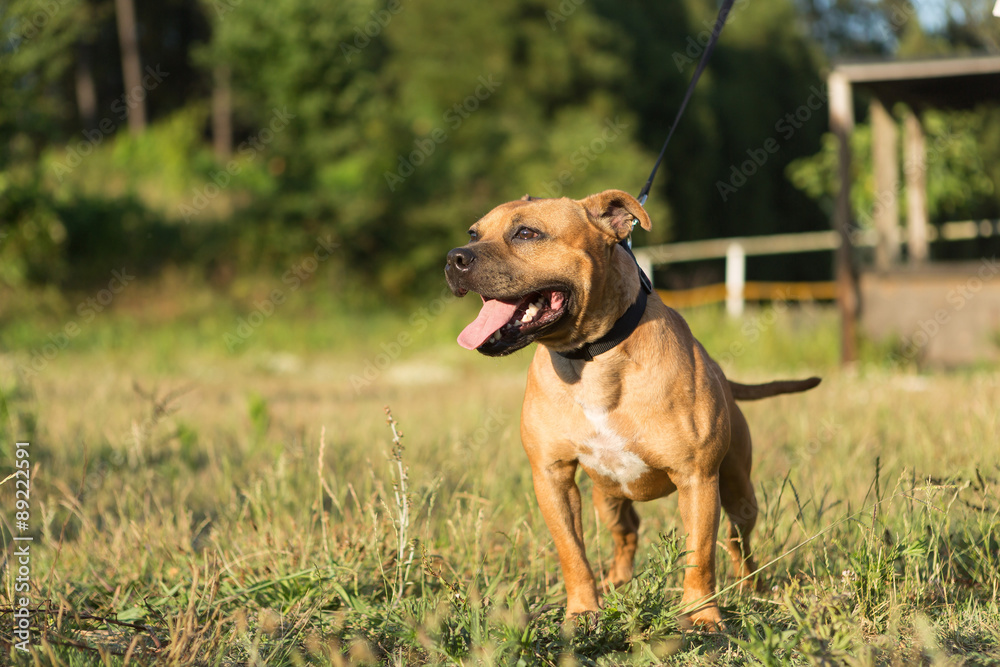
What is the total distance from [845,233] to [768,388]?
6307 mm

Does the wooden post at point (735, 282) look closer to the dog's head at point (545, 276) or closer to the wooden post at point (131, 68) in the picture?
the dog's head at point (545, 276)

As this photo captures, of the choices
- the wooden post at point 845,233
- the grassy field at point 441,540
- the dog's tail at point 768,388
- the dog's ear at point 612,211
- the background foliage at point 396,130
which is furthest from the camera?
the background foliage at point 396,130

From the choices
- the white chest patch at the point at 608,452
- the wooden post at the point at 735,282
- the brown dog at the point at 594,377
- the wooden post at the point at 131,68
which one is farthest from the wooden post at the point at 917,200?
the wooden post at the point at 131,68

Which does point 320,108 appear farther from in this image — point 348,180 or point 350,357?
point 350,357

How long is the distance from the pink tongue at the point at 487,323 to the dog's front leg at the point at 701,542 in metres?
0.75

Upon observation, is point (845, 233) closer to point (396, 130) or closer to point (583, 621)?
point (583, 621)

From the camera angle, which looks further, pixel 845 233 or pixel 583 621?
pixel 845 233

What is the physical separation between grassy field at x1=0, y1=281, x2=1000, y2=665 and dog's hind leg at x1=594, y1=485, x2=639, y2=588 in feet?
0.31

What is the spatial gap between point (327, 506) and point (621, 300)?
78.3 inches

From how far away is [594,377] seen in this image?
9.32 ft

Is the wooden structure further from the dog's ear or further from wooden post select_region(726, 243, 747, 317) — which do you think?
the dog's ear

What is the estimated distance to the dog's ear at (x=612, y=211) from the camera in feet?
9.87

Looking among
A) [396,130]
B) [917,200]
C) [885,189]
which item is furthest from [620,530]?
[396,130]

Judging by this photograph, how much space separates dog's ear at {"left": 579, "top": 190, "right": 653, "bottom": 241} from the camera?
301 centimetres
